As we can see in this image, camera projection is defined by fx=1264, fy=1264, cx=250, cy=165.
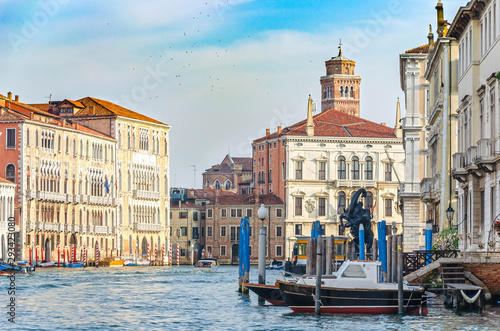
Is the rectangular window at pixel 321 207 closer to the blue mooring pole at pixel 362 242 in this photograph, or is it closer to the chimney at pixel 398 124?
the chimney at pixel 398 124

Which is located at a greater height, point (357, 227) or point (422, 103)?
point (422, 103)

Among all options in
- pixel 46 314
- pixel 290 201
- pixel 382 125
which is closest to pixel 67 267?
pixel 290 201

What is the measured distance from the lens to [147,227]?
104812 mm

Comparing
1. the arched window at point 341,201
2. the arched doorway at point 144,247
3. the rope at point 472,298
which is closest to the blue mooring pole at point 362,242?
the rope at point 472,298

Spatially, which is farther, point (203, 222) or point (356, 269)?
point (203, 222)

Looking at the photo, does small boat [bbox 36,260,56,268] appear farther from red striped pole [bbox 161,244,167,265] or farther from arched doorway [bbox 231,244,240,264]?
arched doorway [bbox 231,244,240,264]

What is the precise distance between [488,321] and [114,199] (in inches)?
2879

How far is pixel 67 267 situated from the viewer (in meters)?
83.1

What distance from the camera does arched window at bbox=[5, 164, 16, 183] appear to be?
84500 millimetres

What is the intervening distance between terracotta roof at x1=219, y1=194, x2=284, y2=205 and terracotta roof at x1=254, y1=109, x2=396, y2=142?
205 inches

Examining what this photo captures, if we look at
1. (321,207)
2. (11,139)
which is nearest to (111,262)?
(11,139)

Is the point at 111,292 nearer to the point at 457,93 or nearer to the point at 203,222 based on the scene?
the point at 457,93

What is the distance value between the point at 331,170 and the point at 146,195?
610 inches

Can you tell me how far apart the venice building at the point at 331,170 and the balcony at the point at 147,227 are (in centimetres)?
1061
